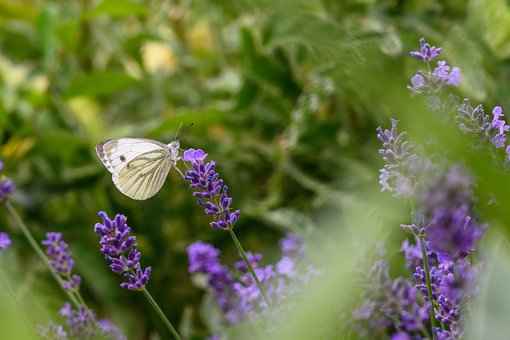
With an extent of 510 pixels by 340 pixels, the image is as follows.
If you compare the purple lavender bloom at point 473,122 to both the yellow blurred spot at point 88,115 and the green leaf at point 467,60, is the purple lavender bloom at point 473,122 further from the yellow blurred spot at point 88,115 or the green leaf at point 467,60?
the yellow blurred spot at point 88,115

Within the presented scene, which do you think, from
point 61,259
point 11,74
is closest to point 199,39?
point 11,74

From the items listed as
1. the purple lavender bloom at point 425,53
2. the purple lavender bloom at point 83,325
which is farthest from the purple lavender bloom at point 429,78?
the purple lavender bloom at point 83,325

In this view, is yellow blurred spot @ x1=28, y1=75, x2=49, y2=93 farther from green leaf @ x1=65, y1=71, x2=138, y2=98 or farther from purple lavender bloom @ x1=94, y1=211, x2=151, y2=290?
purple lavender bloom @ x1=94, y1=211, x2=151, y2=290

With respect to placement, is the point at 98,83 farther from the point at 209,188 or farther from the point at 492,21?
the point at 209,188

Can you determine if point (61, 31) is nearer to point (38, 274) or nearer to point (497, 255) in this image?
point (38, 274)

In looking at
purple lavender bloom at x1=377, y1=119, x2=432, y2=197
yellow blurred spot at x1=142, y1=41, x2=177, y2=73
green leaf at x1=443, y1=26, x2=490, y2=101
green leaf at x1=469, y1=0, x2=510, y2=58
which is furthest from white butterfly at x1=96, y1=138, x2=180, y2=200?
yellow blurred spot at x1=142, y1=41, x2=177, y2=73

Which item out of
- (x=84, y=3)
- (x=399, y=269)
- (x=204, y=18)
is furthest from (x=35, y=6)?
(x=399, y=269)
